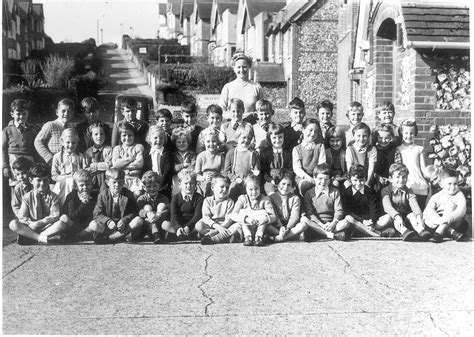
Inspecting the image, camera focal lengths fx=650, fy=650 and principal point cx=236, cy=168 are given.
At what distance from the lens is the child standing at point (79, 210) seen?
5.86m

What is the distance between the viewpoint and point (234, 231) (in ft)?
19.1

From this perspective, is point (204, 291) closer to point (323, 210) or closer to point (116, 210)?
point (116, 210)

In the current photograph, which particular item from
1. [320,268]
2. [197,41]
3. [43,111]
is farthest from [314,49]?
[320,268]

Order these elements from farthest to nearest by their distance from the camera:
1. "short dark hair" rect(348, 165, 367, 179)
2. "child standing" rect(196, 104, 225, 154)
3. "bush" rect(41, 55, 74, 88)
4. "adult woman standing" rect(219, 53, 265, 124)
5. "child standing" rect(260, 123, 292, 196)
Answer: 1. "bush" rect(41, 55, 74, 88)
2. "adult woman standing" rect(219, 53, 265, 124)
3. "child standing" rect(196, 104, 225, 154)
4. "child standing" rect(260, 123, 292, 196)
5. "short dark hair" rect(348, 165, 367, 179)

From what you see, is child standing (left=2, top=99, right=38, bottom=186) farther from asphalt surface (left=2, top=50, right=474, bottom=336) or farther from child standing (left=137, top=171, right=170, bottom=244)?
child standing (left=137, top=171, right=170, bottom=244)

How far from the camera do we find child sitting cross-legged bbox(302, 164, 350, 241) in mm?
5945

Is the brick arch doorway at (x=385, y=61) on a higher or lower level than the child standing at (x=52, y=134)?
higher

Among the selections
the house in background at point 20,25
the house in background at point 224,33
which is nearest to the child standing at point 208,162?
the house in background at point 20,25

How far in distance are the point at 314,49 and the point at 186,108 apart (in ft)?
A: 55.0

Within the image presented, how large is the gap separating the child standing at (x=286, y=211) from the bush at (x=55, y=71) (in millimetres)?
3109

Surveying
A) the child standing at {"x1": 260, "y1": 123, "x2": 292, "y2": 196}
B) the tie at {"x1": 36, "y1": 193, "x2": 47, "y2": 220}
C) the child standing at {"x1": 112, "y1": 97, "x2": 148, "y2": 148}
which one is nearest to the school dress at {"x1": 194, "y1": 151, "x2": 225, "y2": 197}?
the child standing at {"x1": 260, "y1": 123, "x2": 292, "y2": 196}

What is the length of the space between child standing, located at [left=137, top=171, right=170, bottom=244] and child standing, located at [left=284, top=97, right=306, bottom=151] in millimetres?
1370

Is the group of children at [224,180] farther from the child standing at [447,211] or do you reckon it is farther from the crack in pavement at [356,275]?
the crack in pavement at [356,275]

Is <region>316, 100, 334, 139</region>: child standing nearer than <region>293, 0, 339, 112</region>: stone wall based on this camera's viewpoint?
Yes
